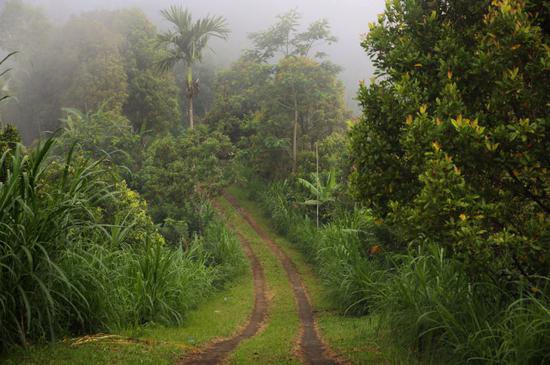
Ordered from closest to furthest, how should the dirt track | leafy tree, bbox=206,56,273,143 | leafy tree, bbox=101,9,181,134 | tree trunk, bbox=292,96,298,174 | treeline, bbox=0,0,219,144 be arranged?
1. the dirt track
2. tree trunk, bbox=292,96,298,174
3. leafy tree, bbox=206,56,273,143
4. treeline, bbox=0,0,219,144
5. leafy tree, bbox=101,9,181,134

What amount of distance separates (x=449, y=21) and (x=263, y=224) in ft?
64.0

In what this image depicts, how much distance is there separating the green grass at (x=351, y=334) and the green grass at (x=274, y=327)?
23.4 inches

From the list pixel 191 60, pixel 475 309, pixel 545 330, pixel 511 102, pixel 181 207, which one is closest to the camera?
pixel 545 330

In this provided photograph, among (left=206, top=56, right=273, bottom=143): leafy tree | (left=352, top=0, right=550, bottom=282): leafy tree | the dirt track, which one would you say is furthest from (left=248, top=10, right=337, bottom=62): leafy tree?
(left=352, top=0, right=550, bottom=282): leafy tree

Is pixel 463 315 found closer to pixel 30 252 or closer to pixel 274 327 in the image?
pixel 30 252

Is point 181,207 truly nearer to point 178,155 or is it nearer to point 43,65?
point 178,155

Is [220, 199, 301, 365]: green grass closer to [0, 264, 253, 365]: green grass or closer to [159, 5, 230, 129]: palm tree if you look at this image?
[0, 264, 253, 365]: green grass

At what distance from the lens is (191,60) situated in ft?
77.0

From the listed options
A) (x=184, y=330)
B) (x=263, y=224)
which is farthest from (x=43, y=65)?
(x=184, y=330)

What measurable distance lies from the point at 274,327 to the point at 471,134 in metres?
6.67

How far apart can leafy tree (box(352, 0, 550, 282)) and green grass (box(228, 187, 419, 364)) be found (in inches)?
71.0

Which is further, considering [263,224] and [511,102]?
[263,224]

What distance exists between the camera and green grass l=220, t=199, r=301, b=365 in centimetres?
650

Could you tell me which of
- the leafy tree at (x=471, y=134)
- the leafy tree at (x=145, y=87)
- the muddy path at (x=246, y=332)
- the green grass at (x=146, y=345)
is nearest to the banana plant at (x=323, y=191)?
the muddy path at (x=246, y=332)
